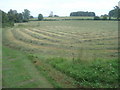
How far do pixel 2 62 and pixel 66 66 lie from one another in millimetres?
3812

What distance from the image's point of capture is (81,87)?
5.50m

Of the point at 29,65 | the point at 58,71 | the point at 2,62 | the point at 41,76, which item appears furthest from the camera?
the point at 2,62

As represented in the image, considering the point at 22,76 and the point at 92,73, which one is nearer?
the point at 92,73

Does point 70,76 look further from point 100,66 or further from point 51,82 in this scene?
point 100,66

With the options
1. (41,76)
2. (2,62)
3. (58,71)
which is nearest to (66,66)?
Result: (58,71)

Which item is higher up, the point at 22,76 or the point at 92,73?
the point at 92,73

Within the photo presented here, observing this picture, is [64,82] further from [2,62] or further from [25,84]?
[2,62]

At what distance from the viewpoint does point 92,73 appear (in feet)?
20.5

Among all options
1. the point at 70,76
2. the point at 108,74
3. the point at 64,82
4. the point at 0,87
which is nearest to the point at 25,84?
the point at 0,87

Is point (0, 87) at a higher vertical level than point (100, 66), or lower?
lower

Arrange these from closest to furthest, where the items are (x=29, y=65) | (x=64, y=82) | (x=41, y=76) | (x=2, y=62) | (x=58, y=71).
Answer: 1. (x=64, y=82)
2. (x=41, y=76)
3. (x=58, y=71)
4. (x=29, y=65)
5. (x=2, y=62)

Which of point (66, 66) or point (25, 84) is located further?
point (66, 66)

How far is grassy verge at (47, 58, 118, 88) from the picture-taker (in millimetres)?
5735

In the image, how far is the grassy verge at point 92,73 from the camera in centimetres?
574
